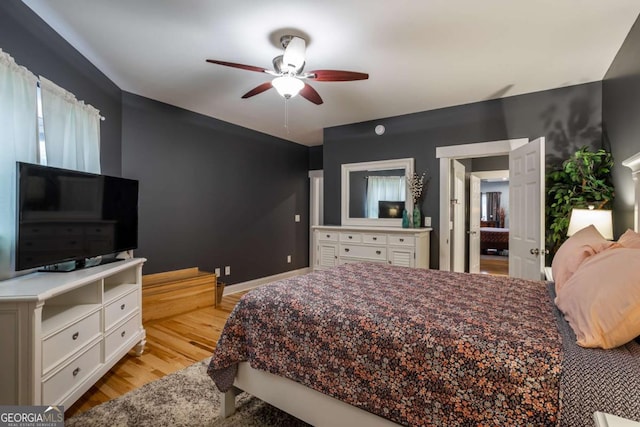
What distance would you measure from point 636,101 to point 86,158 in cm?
425

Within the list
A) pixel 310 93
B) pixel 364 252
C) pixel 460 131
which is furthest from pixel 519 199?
pixel 310 93

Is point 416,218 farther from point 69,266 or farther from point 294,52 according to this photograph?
point 69,266

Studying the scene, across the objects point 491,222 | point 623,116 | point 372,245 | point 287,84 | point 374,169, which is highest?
point 287,84

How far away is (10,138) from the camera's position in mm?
1808

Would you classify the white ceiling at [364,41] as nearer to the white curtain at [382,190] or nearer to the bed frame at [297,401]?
the white curtain at [382,190]

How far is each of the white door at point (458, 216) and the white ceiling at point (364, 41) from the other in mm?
1286

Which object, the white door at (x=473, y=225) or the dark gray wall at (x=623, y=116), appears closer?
the dark gray wall at (x=623, y=116)

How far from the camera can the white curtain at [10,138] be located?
1.77m

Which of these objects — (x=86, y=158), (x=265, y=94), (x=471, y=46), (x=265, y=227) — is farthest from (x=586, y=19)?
(x=265, y=227)

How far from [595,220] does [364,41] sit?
2298mm

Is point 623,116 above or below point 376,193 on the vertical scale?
above

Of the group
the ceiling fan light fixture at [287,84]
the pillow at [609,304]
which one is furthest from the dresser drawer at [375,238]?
the pillow at [609,304]

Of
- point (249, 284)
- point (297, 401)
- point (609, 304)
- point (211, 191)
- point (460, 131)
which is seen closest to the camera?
point (609, 304)

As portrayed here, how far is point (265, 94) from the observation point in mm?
3469
